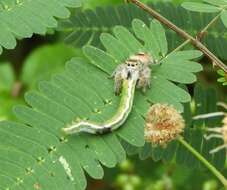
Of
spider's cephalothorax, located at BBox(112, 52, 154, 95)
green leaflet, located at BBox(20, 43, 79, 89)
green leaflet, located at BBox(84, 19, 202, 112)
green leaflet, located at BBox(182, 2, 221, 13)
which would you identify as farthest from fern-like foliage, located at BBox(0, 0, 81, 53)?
green leaflet, located at BBox(20, 43, 79, 89)

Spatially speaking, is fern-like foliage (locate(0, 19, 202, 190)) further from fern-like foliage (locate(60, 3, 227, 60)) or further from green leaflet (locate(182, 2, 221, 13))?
fern-like foliage (locate(60, 3, 227, 60))

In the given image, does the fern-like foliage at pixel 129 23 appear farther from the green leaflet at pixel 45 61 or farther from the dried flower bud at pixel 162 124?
the green leaflet at pixel 45 61

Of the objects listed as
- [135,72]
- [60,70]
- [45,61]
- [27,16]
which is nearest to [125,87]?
[135,72]

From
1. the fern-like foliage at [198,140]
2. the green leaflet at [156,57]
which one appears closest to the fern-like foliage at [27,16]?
the green leaflet at [156,57]

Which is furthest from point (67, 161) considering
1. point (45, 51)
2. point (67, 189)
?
point (45, 51)

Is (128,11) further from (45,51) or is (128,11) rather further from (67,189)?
(45,51)

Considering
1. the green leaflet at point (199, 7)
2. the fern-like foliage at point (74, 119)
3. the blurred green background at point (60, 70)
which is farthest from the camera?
the blurred green background at point (60, 70)

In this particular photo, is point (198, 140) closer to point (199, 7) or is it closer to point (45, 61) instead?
point (199, 7)
